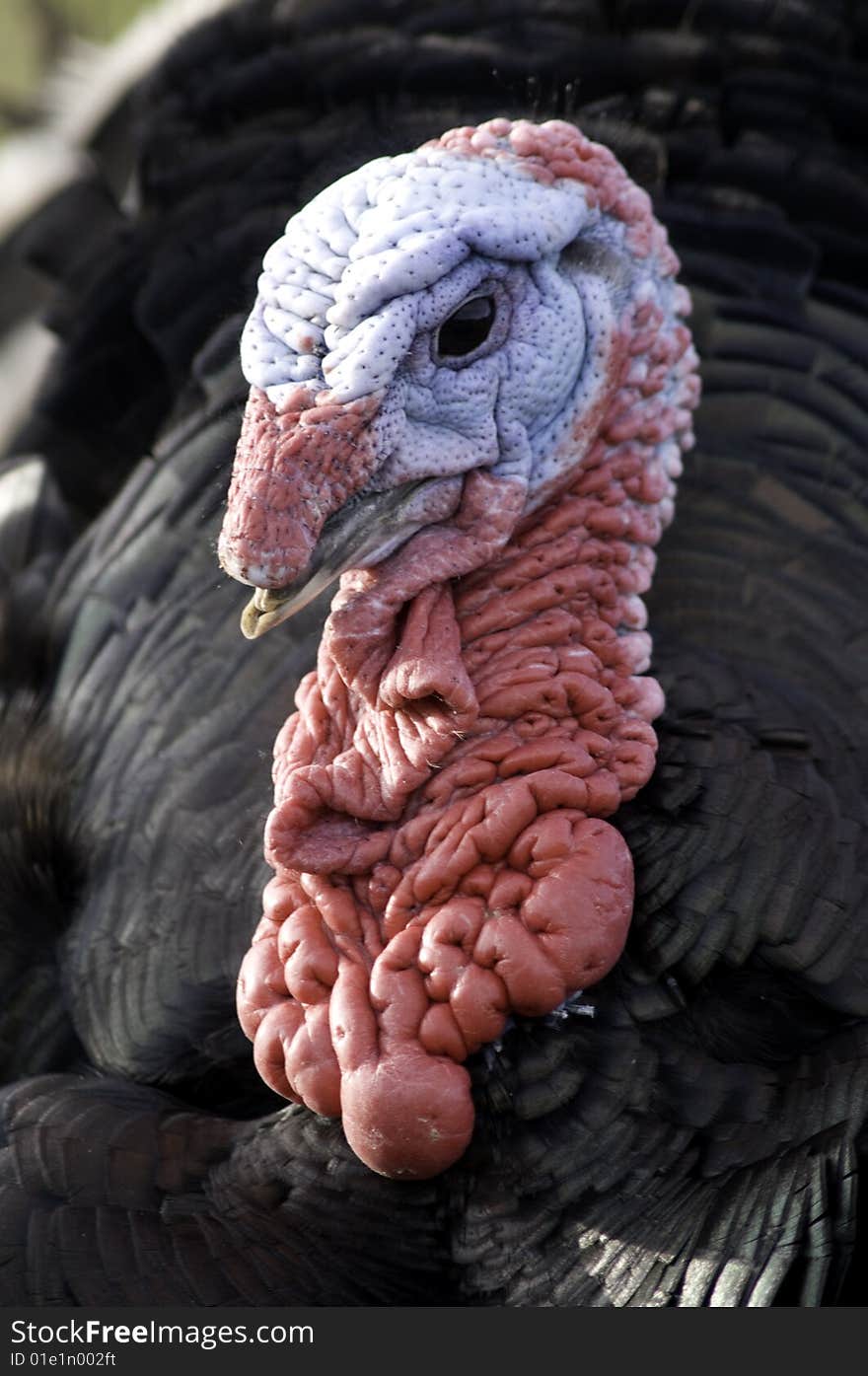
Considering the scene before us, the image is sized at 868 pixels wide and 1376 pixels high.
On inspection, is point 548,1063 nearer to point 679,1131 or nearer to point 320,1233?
point 679,1131

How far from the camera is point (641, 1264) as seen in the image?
2262 millimetres

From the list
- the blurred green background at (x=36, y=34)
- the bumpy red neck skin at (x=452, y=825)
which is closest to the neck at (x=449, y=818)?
the bumpy red neck skin at (x=452, y=825)

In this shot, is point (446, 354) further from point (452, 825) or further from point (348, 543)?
point (452, 825)

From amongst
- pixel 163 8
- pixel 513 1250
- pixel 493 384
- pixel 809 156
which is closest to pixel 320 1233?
pixel 513 1250

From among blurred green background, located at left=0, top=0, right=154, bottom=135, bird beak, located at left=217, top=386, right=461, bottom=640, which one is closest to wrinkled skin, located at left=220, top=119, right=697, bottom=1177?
bird beak, located at left=217, top=386, right=461, bottom=640

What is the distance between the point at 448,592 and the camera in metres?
2.35

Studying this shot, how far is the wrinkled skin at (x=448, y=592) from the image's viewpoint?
2.14 metres

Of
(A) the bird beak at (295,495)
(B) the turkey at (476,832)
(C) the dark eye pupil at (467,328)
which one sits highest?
(C) the dark eye pupil at (467,328)

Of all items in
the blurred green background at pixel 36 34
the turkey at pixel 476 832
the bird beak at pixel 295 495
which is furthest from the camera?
the blurred green background at pixel 36 34

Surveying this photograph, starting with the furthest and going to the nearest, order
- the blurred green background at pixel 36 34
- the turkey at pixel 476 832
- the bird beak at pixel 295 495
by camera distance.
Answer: the blurred green background at pixel 36 34 → the turkey at pixel 476 832 → the bird beak at pixel 295 495

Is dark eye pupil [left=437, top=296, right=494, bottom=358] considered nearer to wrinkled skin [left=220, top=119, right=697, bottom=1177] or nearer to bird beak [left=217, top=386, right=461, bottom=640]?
wrinkled skin [left=220, top=119, right=697, bottom=1177]

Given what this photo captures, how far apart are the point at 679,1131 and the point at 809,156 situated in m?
1.73

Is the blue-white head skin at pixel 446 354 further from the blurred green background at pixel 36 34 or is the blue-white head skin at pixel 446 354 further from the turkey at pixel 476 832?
the blurred green background at pixel 36 34

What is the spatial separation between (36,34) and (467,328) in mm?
3374
